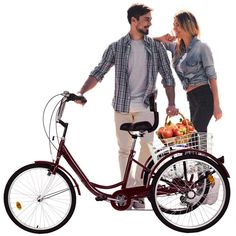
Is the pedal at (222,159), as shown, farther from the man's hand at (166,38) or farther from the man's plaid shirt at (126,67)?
the man's hand at (166,38)

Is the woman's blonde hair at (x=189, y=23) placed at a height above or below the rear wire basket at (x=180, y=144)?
above

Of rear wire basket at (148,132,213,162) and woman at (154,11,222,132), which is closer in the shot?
rear wire basket at (148,132,213,162)

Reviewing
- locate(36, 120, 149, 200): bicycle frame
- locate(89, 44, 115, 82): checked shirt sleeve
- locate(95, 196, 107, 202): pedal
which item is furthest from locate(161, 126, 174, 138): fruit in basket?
locate(89, 44, 115, 82): checked shirt sleeve

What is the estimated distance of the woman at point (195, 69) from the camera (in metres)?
7.66

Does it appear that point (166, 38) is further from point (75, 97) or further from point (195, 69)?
point (75, 97)

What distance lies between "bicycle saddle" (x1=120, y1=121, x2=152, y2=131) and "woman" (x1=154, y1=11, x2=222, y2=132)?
0.74m

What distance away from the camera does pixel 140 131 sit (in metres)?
7.23

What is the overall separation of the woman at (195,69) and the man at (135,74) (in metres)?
0.14

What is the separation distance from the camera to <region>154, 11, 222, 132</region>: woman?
7656 mm

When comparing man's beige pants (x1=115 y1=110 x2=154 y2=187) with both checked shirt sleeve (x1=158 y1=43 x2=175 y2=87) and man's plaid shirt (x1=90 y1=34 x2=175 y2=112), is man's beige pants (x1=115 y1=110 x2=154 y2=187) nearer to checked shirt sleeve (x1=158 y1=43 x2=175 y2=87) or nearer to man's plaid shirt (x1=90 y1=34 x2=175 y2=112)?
man's plaid shirt (x1=90 y1=34 x2=175 y2=112)

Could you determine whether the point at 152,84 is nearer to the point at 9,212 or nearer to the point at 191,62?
the point at 191,62

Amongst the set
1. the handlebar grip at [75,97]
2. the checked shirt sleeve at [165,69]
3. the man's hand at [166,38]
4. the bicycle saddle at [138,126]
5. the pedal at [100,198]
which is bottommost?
the pedal at [100,198]

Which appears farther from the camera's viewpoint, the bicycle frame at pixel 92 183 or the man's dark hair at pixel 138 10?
the man's dark hair at pixel 138 10

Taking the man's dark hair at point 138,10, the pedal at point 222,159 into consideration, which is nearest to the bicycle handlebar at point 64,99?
the man's dark hair at point 138,10
